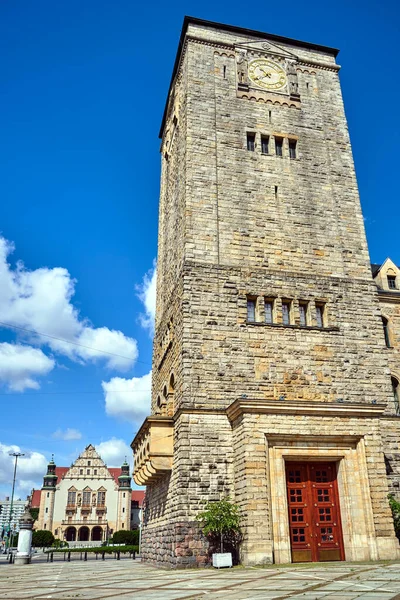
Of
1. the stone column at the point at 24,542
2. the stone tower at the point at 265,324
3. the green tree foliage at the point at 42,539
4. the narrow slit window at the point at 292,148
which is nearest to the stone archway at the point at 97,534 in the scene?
the green tree foliage at the point at 42,539

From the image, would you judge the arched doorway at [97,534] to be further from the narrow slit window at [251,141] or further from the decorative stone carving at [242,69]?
the decorative stone carving at [242,69]

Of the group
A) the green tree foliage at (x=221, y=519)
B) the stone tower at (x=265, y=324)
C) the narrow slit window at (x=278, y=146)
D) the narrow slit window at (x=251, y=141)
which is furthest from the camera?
the narrow slit window at (x=278, y=146)

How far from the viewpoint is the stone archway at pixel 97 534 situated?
8750 cm

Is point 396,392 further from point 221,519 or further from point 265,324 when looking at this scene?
point 221,519

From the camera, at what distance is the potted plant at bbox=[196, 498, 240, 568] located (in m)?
16.2

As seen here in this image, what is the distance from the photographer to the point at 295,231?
2388 cm

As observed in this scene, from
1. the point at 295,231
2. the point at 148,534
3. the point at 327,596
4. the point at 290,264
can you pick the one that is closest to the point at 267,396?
the point at 290,264

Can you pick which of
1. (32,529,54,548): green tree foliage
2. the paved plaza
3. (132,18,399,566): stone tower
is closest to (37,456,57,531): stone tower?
(32,529,54,548): green tree foliage

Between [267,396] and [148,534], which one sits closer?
[267,396]

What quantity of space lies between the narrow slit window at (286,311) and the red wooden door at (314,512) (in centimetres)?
592

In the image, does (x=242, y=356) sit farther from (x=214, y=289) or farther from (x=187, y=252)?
(x=187, y=252)

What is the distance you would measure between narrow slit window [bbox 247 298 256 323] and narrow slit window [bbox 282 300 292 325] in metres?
1.22

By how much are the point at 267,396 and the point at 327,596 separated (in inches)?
451

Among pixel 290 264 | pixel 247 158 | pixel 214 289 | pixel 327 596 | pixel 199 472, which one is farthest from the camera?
pixel 247 158
